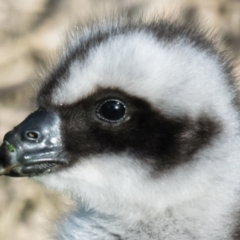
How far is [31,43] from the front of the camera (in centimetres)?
534

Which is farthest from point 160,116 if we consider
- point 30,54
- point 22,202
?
point 30,54

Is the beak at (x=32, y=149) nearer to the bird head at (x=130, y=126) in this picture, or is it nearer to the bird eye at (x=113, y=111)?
the bird head at (x=130, y=126)

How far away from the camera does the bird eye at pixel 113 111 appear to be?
2.51m

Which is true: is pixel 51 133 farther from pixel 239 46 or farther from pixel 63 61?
pixel 239 46

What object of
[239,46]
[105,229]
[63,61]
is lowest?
[105,229]

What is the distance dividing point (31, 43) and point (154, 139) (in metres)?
2.97

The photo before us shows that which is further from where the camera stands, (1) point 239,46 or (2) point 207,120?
(1) point 239,46

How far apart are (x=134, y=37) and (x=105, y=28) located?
170 mm

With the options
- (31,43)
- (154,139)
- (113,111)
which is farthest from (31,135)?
(31,43)

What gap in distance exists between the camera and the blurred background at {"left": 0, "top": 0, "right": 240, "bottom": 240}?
484cm

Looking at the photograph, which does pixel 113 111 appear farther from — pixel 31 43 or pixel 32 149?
pixel 31 43

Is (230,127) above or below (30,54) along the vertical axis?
below

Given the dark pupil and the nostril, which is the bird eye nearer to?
the dark pupil

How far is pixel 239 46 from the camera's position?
5223mm
